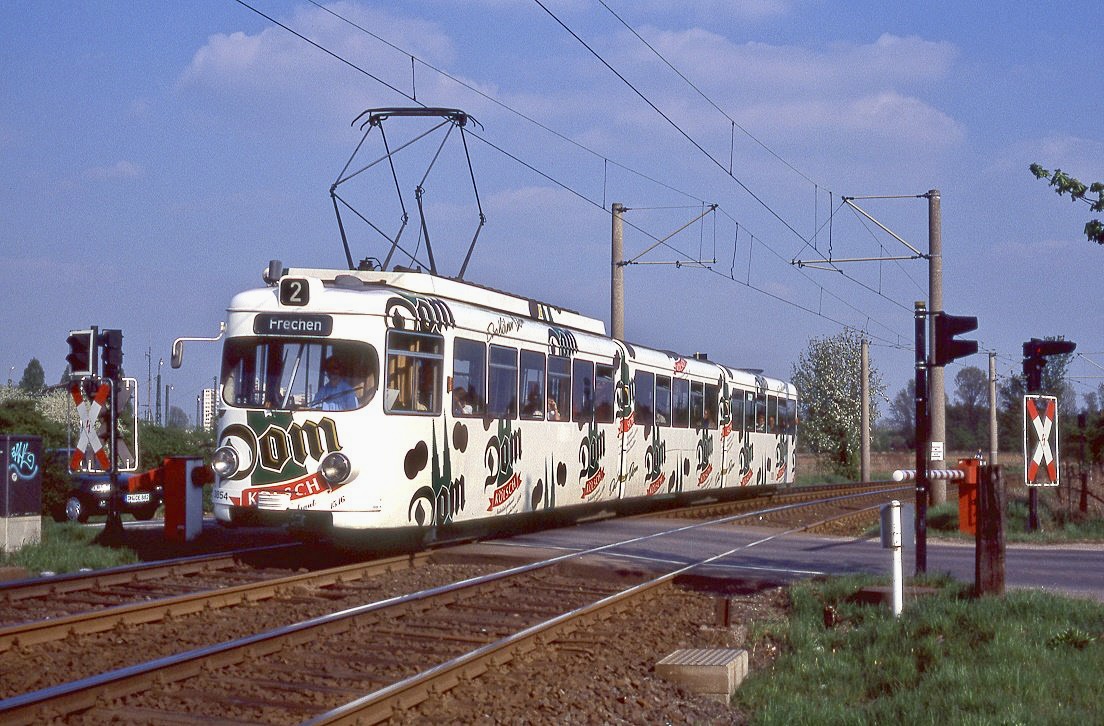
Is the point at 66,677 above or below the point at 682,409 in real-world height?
below

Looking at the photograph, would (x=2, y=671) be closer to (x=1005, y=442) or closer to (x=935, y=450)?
(x=935, y=450)

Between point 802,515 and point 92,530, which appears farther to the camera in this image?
point 802,515

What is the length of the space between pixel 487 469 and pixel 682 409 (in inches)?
364

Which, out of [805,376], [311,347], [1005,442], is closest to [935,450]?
[311,347]

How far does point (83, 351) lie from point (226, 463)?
4.46 meters

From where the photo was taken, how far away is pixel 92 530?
736 inches

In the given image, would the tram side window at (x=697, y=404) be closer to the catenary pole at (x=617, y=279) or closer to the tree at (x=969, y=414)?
the catenary pole at (x=617, y=279)

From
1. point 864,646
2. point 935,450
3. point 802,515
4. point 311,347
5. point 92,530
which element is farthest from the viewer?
point 802,515

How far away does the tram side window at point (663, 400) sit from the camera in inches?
925

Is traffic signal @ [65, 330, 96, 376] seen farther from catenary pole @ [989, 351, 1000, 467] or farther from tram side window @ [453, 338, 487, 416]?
catenary pole @ [989, 351, 1000, 467]

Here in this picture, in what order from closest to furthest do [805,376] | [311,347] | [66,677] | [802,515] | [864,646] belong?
[66,677] < [864,646] < [311,347] < [802,515] < [805,376]

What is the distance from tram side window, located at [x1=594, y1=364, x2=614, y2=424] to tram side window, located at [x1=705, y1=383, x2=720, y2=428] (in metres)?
5.90

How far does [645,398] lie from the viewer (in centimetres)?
2275

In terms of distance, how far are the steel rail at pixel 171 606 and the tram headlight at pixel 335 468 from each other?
94 cm
